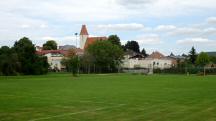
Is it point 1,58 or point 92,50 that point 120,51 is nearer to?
point 92,50

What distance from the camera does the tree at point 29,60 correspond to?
9412 centimetres

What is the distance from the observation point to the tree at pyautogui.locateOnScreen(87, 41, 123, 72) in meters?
126

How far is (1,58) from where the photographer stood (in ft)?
271

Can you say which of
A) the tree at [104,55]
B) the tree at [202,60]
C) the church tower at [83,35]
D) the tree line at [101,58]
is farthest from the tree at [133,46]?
the tree at [104,55]

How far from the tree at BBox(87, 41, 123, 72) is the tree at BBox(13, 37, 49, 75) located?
2927 centimetres

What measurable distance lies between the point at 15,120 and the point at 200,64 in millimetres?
149567

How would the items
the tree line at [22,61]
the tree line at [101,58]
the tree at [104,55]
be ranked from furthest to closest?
the tree at [104,55]
the tree line at [101,58]
the tree line at [22,61]

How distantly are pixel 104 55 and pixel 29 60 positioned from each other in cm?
3497

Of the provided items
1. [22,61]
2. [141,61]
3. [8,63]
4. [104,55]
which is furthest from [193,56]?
[8,63]

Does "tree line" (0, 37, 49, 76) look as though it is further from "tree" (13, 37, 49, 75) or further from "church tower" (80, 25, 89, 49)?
"church tower" (80, 25, 89, 49)

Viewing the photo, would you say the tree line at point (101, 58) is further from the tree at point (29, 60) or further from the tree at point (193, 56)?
the tree at point (193, 56)

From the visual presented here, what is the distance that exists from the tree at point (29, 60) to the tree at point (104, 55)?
96.0 feet

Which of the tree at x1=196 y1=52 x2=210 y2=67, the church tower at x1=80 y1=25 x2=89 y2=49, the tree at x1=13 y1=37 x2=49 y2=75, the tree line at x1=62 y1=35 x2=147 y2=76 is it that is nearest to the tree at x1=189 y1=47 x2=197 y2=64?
the tree at x1=196 y1=52 x2=210 y2=67

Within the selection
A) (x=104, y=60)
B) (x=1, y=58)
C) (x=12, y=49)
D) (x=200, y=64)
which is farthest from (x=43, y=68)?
(x=200, y=64)
